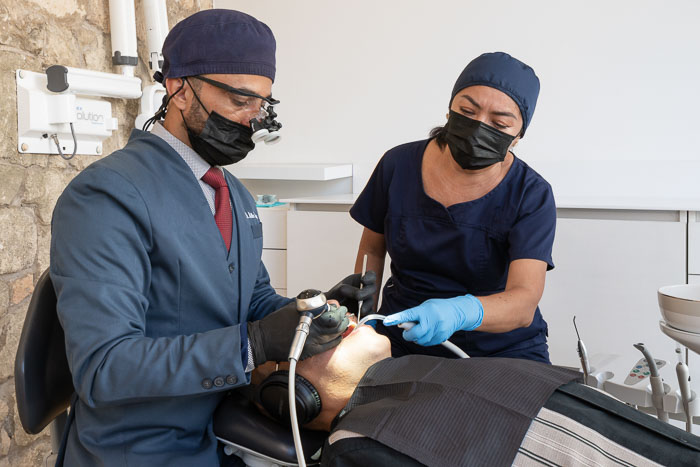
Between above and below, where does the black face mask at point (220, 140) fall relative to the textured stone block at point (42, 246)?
above

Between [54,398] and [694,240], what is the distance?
6.42 feet

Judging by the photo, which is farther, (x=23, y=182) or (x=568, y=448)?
(x=23, y=182)

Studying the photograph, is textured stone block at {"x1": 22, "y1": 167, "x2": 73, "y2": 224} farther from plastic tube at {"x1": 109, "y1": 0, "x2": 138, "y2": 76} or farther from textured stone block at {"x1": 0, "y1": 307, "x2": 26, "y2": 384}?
plastic tube at {"x1": 109, "y1": 0, "x2": 138, "y2": 76}

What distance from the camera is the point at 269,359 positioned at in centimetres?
99

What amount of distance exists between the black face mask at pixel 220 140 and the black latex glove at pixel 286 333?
372 millimetres

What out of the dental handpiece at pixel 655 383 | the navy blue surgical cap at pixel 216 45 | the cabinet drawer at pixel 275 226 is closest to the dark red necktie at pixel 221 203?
the navy blue surgical cap at pixel 216 45

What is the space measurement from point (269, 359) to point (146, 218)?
0.30 meters

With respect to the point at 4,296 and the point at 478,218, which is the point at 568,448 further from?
the point at 4,296

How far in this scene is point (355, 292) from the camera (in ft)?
4.11

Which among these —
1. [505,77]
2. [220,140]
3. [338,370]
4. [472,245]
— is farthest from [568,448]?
[505,77]

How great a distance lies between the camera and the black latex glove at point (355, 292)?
4.11 ft

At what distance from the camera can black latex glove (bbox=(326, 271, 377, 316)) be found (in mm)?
1252

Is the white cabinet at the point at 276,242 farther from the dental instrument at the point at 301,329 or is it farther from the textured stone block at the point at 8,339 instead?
the dental instrument at the point at 301,329

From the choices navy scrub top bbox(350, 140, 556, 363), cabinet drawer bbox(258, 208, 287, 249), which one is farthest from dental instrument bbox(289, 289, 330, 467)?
cabinet drawer bbox(258, 208, 287, 249)
